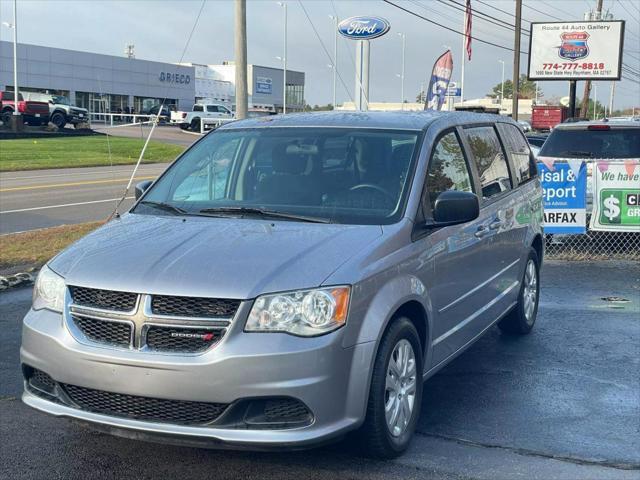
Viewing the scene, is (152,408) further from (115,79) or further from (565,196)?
(115,79)

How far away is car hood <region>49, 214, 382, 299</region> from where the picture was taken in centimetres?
400

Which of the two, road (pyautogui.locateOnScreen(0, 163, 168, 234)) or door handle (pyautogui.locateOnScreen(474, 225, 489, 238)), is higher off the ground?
door handle (pyautogui.locateOnScreen(474, 225, 489, 238))

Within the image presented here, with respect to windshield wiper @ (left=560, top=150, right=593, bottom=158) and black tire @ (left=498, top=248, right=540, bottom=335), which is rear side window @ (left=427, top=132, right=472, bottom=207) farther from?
windshield wiper @ (left=560, top=150, right=593, bottom=158)

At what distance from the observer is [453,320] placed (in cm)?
545

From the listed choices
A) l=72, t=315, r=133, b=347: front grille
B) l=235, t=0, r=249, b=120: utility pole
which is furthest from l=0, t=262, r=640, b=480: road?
l=235, t=0, r=249, b=120: utility pole

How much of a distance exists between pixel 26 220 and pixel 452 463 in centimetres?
1270

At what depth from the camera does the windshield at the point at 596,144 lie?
11820mm

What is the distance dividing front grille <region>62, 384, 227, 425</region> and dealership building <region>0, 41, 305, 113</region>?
173 feet

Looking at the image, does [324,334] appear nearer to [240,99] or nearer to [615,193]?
[615,193]

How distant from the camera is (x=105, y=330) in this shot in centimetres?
409

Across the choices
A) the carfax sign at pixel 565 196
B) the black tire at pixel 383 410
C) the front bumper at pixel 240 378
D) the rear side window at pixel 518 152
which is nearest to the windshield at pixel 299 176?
the black tire at pixel 383 410

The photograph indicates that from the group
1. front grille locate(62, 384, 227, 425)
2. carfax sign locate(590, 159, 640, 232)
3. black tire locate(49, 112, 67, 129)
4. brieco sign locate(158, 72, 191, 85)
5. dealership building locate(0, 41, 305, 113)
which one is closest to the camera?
front grille locate(62, 384, 227, 425)

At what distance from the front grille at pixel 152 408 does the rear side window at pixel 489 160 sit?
2.99 metres

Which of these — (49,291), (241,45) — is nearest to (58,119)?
(241,45)
